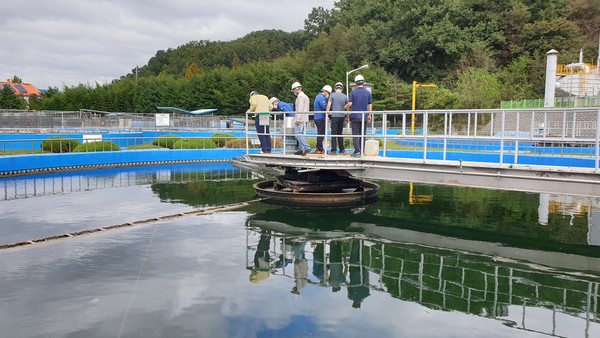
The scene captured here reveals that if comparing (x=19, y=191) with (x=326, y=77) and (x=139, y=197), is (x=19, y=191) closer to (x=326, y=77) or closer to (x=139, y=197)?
(x=139, y=197)

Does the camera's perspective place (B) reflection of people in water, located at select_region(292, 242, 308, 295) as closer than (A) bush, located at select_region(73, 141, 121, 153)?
Yes

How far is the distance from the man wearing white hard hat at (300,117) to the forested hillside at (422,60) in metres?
32.9

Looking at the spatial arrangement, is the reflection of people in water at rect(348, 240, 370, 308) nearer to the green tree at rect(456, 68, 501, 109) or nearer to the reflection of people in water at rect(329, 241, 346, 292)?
the reflection of people in water at rect(329, 241, 346, 292)

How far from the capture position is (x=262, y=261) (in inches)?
Answer: 338

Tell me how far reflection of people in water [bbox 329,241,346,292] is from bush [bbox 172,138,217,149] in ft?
62.3

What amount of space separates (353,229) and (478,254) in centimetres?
280

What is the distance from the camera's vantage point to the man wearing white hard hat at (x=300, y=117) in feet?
41.2

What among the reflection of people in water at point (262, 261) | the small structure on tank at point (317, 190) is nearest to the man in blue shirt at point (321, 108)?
the small structure on tank at point (317, 190)

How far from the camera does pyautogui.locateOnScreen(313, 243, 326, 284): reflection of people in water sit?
791cm

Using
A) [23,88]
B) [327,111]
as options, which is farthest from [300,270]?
[23,88]

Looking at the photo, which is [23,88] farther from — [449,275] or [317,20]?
[449,275]

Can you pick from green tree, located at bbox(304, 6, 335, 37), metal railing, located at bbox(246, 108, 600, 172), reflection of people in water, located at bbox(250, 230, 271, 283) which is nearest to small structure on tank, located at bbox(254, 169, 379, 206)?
metal railing, located at bbox(246, 108, 600, 172)

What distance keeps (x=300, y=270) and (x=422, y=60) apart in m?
50.5

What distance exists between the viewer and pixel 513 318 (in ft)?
20.8
